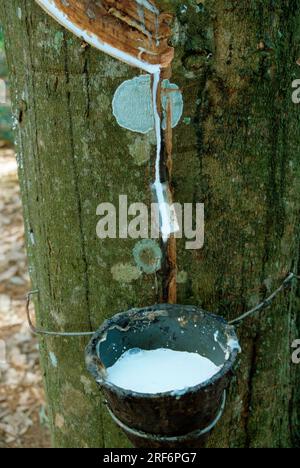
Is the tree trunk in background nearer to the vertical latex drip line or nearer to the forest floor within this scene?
the vertical latex drip line

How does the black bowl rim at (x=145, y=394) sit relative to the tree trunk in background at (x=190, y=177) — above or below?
below

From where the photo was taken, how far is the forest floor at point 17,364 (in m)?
3.31

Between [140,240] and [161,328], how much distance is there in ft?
0.89

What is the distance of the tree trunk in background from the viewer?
57.5 inches

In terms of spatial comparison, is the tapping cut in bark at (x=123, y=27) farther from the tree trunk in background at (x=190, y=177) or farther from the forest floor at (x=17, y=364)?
the forest floor at (x=17, y=364)

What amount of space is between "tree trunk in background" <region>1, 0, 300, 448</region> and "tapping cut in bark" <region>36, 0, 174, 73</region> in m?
0.04

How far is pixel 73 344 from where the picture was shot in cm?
185

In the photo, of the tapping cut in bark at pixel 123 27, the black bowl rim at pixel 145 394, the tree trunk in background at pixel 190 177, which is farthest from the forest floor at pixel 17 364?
the tapping cut in bark at pixel 123 27

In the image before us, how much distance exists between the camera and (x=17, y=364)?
3.82 m

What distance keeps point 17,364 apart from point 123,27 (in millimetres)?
2986

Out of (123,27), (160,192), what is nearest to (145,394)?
(160,192)

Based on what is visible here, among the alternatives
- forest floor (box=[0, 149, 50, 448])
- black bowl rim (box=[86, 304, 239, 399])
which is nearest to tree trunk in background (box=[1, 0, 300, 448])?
black bowl rim (box=[86, 304, 239, 399])

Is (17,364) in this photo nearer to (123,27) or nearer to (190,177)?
(190,177)

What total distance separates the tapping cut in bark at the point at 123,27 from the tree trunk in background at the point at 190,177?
0.04m
